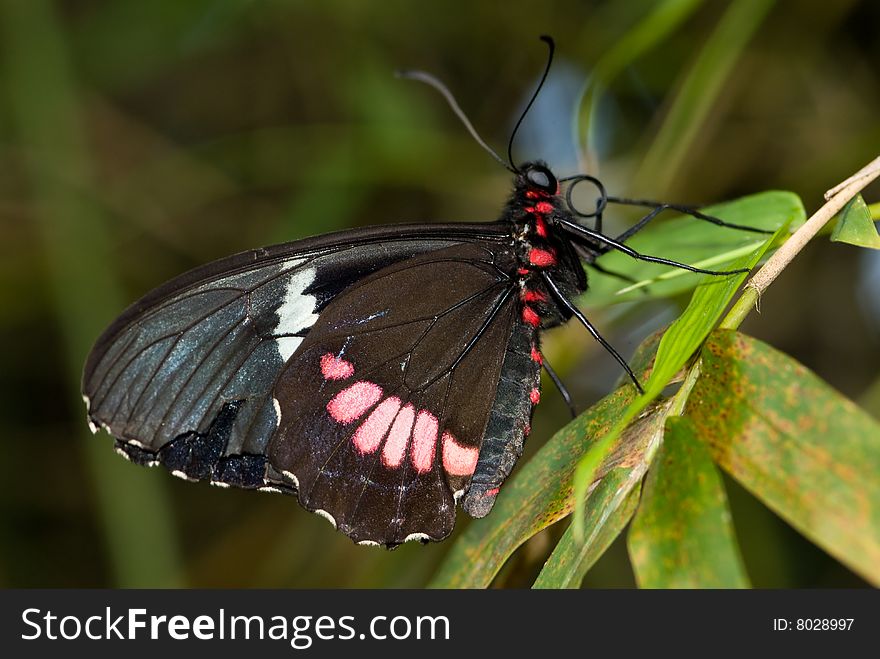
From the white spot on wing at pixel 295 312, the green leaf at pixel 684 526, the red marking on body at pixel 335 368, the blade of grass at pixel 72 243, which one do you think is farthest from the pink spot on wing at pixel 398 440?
the blade of grass at pixel 72 243

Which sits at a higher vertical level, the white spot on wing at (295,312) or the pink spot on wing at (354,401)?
the white spot on wing at (295,312)

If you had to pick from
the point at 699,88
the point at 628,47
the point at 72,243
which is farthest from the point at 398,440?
the point at 72,243

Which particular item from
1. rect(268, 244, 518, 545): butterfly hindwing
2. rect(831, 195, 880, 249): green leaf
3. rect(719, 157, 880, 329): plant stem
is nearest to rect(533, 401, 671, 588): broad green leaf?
rect(719, 157, 880, 329): plant stem

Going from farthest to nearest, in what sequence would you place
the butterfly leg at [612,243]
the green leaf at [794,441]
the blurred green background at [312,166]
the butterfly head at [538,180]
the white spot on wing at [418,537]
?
the blurred green background at [312,166] < the butterfly head at [538,180] < the white spot on wing at [418,537] < the butterfly leg at [612,243] < the green leaf at [794,441]

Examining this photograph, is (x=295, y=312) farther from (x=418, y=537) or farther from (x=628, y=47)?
(x=628, y=47)

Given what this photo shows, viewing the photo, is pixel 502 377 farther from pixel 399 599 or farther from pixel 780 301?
pixel 780 301

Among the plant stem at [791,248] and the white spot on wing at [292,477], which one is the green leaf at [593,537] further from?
the white spot on wing at [292,477]

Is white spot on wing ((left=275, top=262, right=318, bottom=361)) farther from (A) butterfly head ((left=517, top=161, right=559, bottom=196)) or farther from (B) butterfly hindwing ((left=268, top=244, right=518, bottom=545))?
(A) butterfly head ((left=517, top=161, right=559, bottom=196))

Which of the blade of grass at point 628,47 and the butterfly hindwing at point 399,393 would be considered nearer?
the butterfly hindwing at point 399,393
